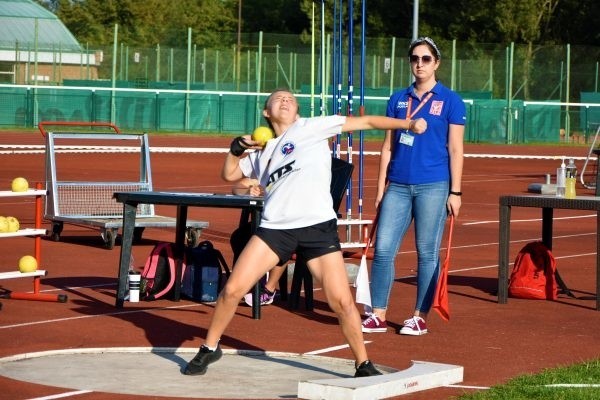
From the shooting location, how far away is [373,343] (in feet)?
32.7

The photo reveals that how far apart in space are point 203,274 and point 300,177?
3.98 m

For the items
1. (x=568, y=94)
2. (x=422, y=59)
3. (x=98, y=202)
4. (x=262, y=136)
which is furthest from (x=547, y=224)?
(x=568, y=94)

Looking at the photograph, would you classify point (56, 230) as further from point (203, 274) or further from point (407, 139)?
point (407, 139)

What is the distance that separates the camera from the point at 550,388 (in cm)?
802

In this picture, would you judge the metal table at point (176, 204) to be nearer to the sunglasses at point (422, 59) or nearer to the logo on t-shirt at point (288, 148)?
the sunglasses at point (422, 59)

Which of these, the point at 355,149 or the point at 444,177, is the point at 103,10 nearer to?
the point at 355,149

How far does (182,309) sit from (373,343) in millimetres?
2161

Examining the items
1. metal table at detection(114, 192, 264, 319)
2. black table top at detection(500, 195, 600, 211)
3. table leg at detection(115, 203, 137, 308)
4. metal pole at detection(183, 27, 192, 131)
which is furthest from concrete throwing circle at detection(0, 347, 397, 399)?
metal pole at detection(183, 27, 192, 131)

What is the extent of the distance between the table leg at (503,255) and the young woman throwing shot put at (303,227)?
13.3 feet

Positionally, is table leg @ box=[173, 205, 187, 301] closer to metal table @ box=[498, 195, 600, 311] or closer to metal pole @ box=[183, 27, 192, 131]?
metal table @ box=[498, 195, 600, 311]

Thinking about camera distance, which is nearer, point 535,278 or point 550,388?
point 550,388

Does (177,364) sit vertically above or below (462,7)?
below

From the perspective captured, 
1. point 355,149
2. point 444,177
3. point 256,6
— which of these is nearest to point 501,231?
point 444,177

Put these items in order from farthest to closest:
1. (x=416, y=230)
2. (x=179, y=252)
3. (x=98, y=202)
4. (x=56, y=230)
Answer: (x=98, y=202) → (x=56, y=230) → (x=179, y=252) → (x=416, y=230)
